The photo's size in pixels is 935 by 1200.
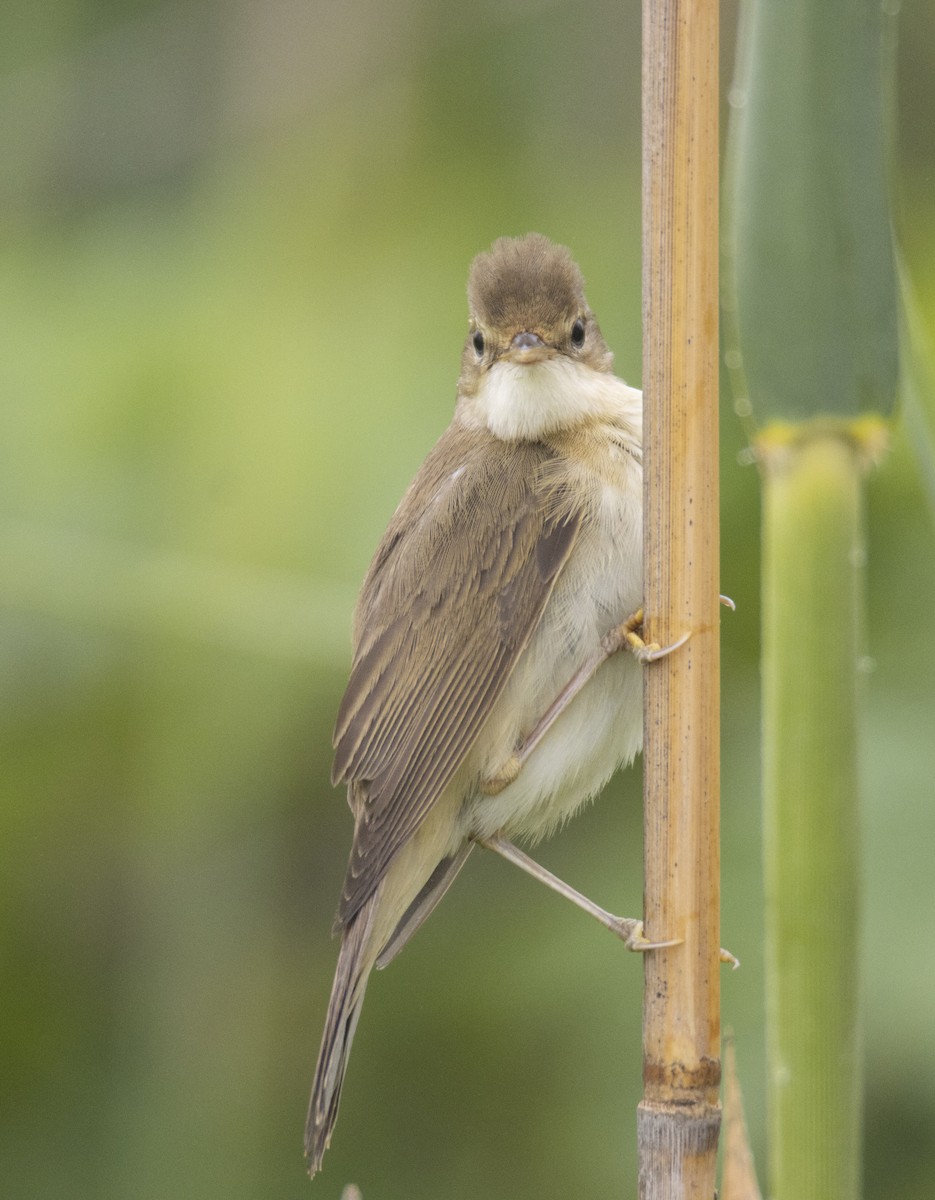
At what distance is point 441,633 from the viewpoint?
282cm

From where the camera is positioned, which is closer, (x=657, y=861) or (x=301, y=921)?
(x=657, y=861)

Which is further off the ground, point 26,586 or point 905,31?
point 905,31

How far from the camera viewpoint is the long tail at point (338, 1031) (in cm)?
251

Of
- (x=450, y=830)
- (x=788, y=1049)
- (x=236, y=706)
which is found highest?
(x=236, y=706)

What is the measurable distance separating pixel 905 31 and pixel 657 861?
3.39 metres

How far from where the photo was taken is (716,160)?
1.75 m

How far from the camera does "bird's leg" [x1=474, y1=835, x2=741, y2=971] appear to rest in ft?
6.21

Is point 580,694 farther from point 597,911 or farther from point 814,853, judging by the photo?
point 814,853

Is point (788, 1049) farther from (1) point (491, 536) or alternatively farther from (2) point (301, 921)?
(2) point (301, 921)

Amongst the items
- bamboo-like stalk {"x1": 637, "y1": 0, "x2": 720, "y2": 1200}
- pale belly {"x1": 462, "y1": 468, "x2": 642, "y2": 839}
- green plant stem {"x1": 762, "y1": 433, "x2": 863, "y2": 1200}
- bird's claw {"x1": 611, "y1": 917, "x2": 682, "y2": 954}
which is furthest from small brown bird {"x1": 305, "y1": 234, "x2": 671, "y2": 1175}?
green plant stem {"x1": 762, "y1": 433, "x2": 863, "y2": 1200}

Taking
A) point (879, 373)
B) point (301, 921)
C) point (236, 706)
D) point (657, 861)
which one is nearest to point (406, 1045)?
point (301, 921)

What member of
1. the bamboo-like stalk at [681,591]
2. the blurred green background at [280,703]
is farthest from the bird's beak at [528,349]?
the bamboo-like stalk at [681,591]

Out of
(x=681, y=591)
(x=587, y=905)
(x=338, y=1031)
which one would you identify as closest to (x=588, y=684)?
(x=587, y=905)

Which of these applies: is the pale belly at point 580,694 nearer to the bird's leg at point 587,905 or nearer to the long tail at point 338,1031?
the bird's leg at point 587,905
